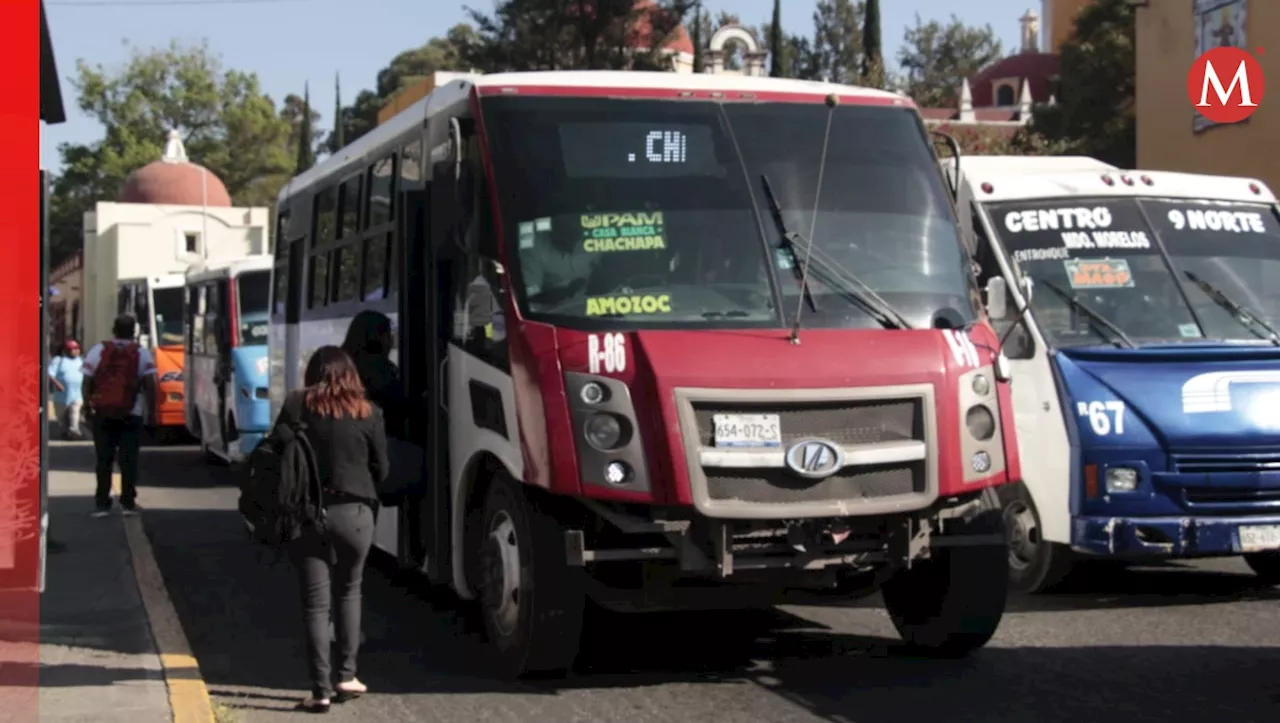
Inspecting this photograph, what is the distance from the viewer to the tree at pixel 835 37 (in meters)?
87.7

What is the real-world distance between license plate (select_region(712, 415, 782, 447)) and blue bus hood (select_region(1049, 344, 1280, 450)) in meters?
2.72

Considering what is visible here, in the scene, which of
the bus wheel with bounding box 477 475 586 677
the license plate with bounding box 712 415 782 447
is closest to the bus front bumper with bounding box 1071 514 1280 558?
the license plate with bounding box 712 415 782 447

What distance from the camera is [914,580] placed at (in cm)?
831

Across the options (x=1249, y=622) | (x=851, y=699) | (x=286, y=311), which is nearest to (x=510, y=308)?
(x=851, y=699)

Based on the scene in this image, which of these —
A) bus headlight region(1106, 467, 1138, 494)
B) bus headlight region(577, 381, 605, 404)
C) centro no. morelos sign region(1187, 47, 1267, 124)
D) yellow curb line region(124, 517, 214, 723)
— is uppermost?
centro no. morelos sign region(1187, 47, 1267, 124)

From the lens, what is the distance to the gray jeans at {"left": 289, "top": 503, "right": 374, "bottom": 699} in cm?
708

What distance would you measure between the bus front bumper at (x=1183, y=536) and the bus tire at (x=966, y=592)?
1.17 metres

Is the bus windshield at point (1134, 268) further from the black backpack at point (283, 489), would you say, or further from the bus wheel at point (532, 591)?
the black backpack at point (283, 489)

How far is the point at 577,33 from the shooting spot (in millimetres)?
53125

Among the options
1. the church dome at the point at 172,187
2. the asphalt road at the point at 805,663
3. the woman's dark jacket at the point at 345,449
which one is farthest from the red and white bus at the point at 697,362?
the church dome at the point at 172,187

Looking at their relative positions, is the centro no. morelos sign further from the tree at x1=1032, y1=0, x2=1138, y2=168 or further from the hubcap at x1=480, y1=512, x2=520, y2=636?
the hubcap at x1=480, y1=512, x2=520, y2=636

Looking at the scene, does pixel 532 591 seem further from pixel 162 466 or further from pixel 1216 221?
pixel 162 466

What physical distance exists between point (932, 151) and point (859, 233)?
81cm

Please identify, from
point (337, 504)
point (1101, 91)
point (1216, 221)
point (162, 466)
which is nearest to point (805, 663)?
point (337, 504)
